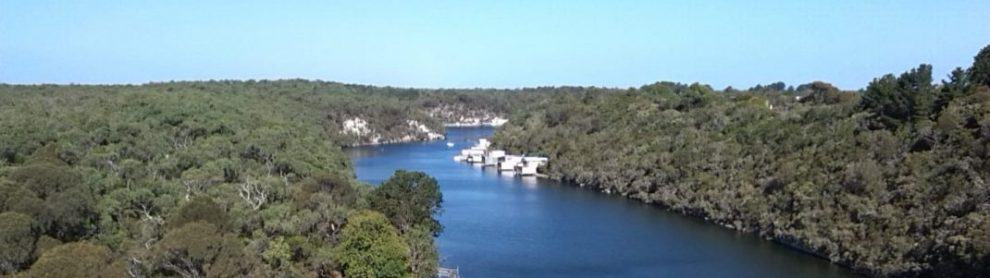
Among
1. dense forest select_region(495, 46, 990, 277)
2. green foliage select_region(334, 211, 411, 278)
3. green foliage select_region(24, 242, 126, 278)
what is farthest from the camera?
dense forest select_region(495, 46, 990, 277)

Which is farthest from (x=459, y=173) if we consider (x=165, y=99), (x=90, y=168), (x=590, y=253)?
(x=90, y=168)

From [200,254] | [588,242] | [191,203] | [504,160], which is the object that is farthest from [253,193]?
[504,160]

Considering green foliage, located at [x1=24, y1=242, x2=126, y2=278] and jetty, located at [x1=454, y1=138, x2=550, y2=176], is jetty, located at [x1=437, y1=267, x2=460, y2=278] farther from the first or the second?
jetty, located at [x1=454, y1=138, x2=550, y2=176]

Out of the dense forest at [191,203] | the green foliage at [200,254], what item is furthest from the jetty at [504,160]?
the green foliage at [200,254]

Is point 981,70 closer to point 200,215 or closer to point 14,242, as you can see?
point 200,215

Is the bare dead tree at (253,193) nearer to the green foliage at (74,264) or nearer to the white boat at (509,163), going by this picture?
the green foliage at (74,264)

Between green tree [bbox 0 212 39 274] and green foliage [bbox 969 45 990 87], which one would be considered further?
green foliage [bbox 969 45 990 87]

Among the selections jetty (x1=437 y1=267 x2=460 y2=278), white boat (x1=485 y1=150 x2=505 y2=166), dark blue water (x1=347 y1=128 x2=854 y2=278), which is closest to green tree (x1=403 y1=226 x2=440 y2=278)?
jetty (x1=437 y1=267 x2=460 y2=278)
